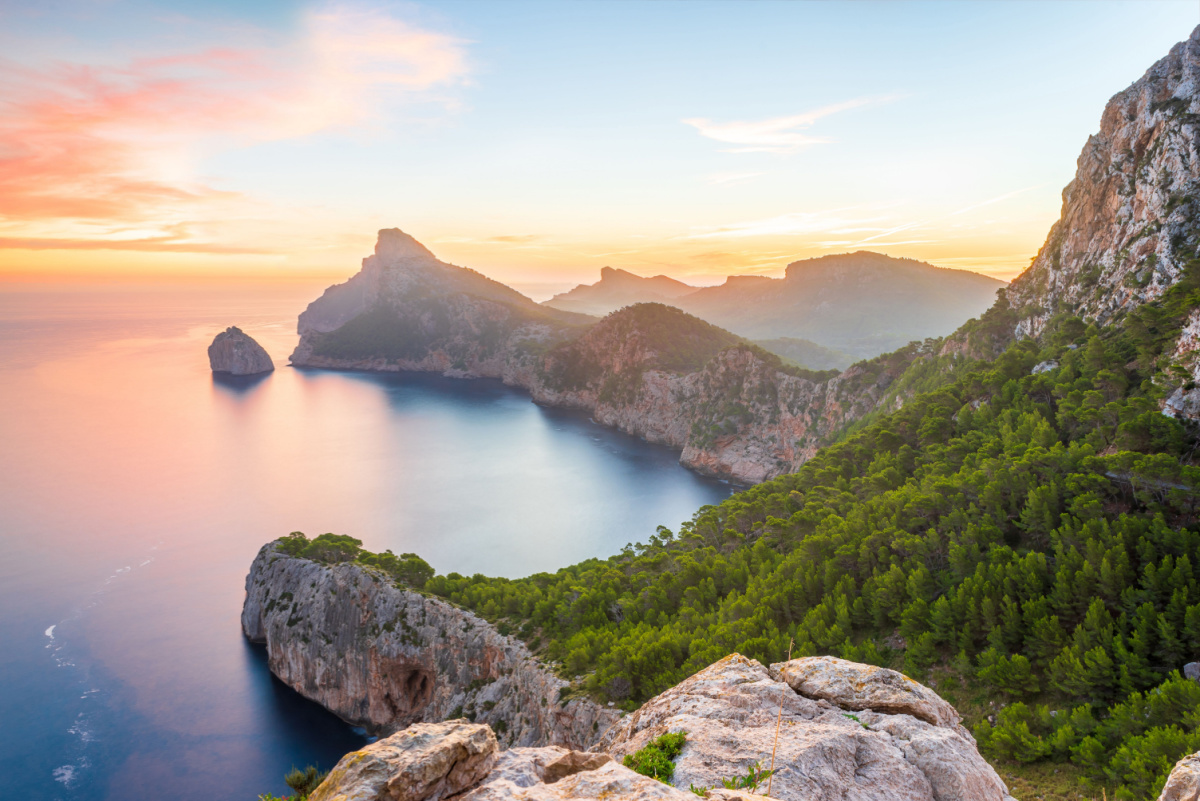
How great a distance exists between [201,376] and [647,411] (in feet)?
439

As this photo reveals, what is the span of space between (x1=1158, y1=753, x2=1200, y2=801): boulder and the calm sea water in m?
41.1

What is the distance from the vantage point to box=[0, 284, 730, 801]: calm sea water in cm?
3844

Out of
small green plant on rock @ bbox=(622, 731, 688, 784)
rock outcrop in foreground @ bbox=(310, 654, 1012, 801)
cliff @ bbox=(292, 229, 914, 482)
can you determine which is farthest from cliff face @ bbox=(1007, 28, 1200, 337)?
small green plant on rock @ bbox=(622, 731, 688, 784)

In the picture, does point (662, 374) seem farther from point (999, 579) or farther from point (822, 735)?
point (822, 735)

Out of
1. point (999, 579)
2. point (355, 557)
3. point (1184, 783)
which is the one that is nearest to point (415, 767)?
point (1184, 783)

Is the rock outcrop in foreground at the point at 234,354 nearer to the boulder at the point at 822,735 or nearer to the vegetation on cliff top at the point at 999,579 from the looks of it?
the vegetation on cliff top at the point at 999,579

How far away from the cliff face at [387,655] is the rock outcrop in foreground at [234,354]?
486ft

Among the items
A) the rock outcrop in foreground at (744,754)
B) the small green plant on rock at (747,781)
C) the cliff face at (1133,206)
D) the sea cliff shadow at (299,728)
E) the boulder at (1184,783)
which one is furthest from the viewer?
the sea cliff shadow at (299,728)

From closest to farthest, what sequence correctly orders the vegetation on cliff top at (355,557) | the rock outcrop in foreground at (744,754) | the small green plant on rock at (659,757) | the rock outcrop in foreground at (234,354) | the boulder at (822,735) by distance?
the rock outcrop in foreground at (744,754), the boulder at (822,735), the small green plant on rock at (659,757), the vegetation on cliff top at (355,557), the rock outcrop in foreground at (234,354)

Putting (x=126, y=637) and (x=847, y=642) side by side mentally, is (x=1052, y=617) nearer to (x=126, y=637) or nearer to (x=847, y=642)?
(x=847, y=642)

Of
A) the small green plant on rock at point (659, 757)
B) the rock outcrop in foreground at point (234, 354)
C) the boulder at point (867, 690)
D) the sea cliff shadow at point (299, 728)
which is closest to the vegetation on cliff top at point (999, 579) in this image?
the boulder at point (867, 690)

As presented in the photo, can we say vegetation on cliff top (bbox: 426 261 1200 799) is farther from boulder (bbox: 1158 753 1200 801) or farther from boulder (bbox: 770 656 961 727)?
boulder (bbox: 770 656 961 727)

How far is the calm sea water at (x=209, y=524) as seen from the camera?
3844 cm

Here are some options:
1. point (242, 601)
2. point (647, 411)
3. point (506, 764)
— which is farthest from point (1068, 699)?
point (647, 411)
